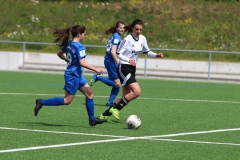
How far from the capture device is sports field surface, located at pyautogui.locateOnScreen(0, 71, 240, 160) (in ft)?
27.8

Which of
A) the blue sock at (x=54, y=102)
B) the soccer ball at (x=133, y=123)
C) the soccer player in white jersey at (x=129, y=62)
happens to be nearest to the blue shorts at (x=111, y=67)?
the soccer player in white jersey at (x=129, y=62)

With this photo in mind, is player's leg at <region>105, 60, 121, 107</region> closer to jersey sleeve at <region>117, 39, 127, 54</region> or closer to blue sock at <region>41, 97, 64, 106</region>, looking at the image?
jersey sleeve at <region>117, 39, 127, 54</region>

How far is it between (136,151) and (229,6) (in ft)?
108

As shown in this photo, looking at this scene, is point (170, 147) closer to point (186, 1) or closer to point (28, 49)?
point (28, 49)

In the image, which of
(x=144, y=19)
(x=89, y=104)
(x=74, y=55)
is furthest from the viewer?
(x=144, y=19)

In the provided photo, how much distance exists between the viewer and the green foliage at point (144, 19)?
37.4 m

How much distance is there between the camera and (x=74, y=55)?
11.0 m

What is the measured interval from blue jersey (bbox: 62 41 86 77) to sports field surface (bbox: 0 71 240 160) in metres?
0.94

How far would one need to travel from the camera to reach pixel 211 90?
2194 centimetres

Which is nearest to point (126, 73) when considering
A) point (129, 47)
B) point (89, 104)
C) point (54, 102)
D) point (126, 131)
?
point (129, 47)

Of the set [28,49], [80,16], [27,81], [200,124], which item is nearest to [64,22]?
[80,16]

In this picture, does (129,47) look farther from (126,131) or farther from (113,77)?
(113,77)

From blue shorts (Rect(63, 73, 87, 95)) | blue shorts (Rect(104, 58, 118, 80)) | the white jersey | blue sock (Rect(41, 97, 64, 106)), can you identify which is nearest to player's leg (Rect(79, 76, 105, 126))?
blue shorts (Rect(63, 73, 87, 95))

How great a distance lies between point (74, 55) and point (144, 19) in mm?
29227
